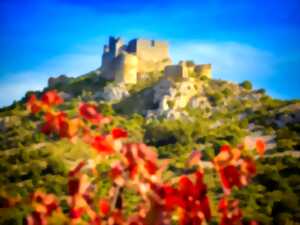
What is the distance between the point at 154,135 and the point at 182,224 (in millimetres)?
32417

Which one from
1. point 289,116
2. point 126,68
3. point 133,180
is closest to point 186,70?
point 126,68

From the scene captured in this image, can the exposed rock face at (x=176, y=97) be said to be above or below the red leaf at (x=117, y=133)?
A: above

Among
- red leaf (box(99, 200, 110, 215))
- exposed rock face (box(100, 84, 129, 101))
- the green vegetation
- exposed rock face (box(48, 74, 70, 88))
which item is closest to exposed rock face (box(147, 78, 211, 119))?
the green vegetation

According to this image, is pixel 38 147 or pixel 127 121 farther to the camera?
pixel 127 121

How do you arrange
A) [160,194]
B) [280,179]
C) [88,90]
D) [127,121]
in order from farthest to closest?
[88,90], [127,121], [280,179], [160,194]

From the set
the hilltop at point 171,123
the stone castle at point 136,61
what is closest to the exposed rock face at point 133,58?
the stone castle at point 136,61

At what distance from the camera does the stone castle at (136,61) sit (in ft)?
135

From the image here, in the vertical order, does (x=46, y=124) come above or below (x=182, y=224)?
above

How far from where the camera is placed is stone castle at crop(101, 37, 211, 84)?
41000 mm

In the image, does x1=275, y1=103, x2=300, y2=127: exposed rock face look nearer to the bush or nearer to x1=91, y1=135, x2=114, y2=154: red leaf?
the bush

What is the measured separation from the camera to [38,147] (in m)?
34.5

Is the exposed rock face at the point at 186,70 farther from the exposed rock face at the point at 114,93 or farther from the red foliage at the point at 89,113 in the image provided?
the red foliage at the point at 89,113

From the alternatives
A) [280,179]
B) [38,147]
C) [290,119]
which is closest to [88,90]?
[38,147]

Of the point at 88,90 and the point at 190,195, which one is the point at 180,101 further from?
the point at 190,195
